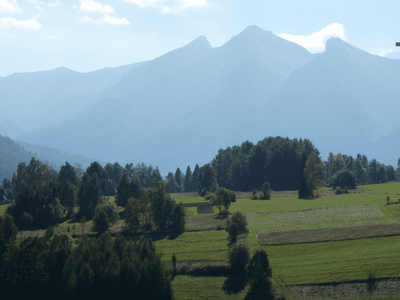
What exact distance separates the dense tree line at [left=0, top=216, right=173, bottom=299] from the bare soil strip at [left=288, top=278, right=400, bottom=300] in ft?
59.4

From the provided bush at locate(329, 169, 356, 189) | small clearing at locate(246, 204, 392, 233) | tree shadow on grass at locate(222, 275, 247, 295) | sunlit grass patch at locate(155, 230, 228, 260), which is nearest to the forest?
bush at locate(329, 169, 356, 189)

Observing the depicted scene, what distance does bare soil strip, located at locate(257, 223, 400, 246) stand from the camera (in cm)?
6306

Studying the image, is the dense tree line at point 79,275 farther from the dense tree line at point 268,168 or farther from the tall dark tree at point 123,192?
the dense tree line at point 268,168

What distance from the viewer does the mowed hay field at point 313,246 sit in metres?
49.3

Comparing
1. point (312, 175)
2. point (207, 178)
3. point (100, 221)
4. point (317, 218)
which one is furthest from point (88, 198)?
point (312, 175)

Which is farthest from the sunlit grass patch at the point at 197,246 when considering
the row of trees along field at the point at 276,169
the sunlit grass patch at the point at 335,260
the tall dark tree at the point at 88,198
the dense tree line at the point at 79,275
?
the row of trees along field at the point at 276,169

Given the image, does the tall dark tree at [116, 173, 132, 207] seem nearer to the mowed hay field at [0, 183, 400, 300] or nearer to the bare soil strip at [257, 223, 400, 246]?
the mowed hay field at [0, 183, 400, 300]

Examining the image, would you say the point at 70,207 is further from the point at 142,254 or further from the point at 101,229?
the point at 142,254

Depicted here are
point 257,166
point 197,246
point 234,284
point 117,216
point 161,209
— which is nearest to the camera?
point 234,284

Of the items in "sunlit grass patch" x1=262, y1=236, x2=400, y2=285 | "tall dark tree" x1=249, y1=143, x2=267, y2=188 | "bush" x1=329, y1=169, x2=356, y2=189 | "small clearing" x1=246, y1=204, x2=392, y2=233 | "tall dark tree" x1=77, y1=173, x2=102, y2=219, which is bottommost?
"sunlit grass patch" x1=262, y1=236, x2=400, y2=285

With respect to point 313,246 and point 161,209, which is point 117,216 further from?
point 313,246

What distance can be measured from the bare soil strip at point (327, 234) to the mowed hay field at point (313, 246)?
0.16m

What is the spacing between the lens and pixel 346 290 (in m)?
46.1

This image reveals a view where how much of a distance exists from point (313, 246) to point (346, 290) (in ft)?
49.3
